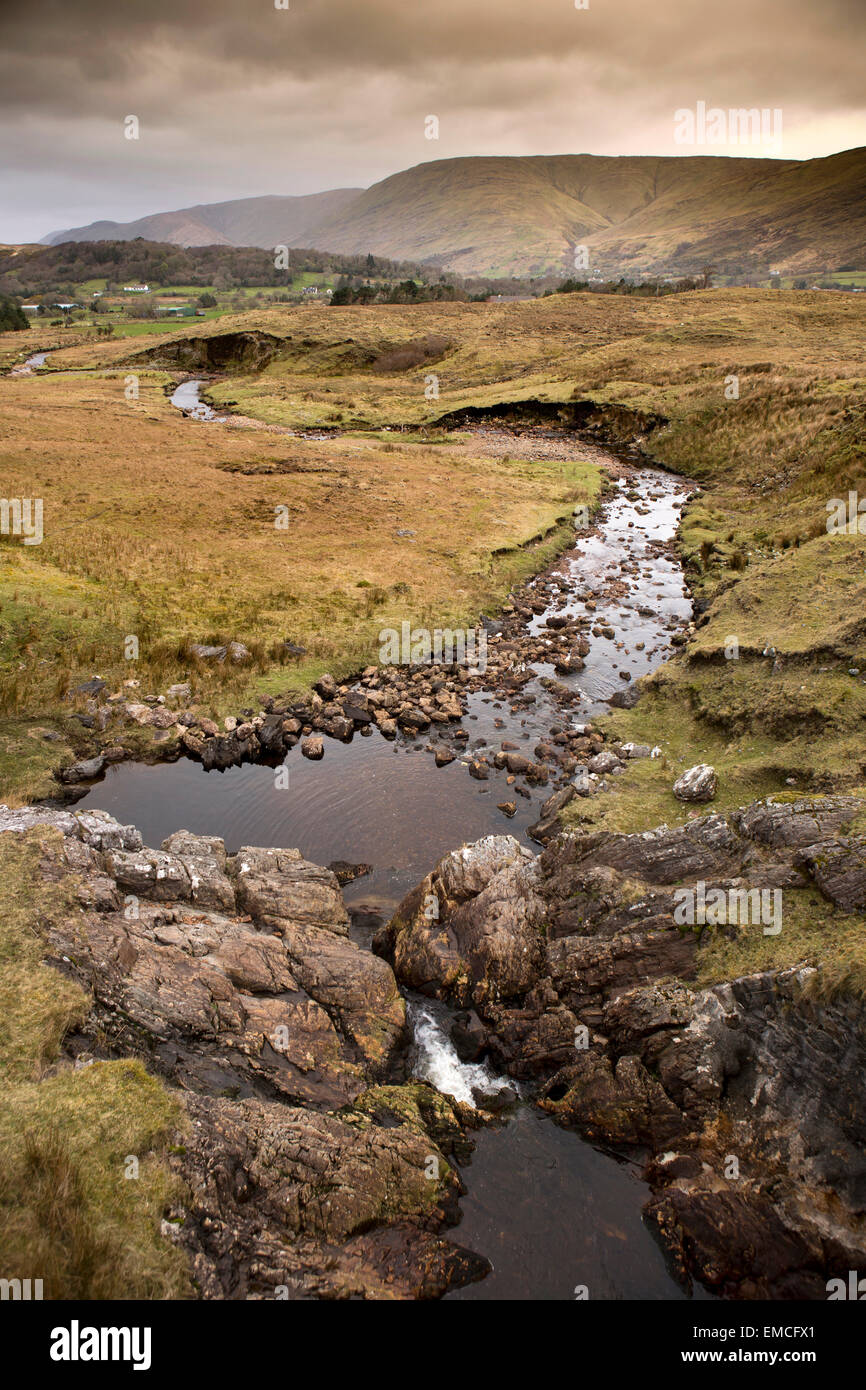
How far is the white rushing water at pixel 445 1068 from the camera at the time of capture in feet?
40.6

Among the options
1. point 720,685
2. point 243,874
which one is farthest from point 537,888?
point 720,685

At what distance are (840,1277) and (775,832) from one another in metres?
6.80

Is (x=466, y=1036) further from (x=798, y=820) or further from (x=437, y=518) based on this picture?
(x=437, y=518)

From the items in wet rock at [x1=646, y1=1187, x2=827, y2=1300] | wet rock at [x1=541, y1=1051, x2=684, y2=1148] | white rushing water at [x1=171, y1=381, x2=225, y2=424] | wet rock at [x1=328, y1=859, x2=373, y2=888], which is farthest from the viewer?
white rushing water at [x1=171, y1=381, x2=225, y2=424]

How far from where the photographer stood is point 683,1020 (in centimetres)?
1138

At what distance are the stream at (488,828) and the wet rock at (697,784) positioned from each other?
4.03 meters

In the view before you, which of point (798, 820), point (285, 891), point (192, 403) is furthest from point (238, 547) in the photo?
point (192, 403)

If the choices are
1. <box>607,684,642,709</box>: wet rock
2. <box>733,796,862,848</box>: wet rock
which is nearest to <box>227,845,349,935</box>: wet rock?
<box>733,796,862,848</box>: wet rock

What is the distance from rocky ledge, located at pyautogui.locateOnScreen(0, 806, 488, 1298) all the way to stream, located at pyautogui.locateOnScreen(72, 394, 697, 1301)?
592 mm

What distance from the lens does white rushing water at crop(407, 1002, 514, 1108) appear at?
1237 centimetres

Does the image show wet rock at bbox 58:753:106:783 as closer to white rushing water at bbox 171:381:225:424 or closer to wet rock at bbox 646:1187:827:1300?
wet rock at bbox 646:1187:827:1300

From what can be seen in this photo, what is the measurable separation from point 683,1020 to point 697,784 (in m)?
6.52

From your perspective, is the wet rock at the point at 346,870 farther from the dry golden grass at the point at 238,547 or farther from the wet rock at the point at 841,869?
the wet rock at the point at 841,869
